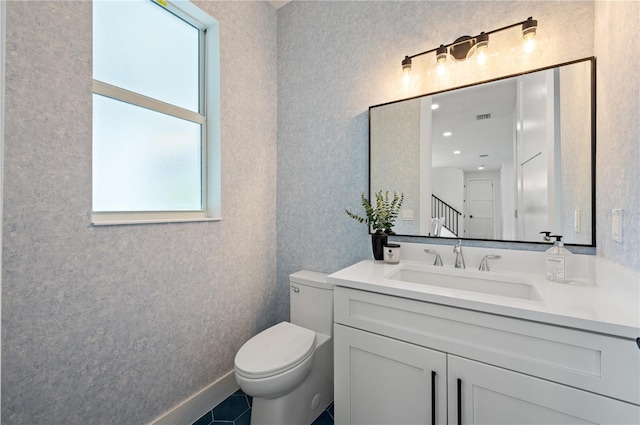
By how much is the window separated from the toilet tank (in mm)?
687

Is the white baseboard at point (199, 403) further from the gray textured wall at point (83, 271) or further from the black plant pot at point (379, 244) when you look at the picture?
the black plant pot at point (379, 244)

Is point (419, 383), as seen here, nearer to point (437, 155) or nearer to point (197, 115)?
point (437, 155)

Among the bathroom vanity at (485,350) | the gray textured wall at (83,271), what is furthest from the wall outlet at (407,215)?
the gray textured wall at (83,271)

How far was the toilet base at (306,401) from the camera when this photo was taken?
4.62 ft

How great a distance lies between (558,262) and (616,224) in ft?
0.87

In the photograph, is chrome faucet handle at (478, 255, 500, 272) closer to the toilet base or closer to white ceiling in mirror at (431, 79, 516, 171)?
white ceiling in mirror at (431, 79, 516, 171)

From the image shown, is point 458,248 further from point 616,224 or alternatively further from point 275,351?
point 275,351

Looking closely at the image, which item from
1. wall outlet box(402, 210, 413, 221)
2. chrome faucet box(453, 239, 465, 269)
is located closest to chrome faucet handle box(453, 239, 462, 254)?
chrome faucet box(453, 239, 465, 269)

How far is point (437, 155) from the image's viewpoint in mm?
1624

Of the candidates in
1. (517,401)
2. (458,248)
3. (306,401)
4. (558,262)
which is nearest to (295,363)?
(306,401)

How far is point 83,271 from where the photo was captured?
1219mm

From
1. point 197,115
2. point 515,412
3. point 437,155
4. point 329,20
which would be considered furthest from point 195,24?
point 515,412

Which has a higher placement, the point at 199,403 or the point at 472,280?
the point at 472,280

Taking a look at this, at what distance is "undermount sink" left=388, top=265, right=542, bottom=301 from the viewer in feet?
4.22
